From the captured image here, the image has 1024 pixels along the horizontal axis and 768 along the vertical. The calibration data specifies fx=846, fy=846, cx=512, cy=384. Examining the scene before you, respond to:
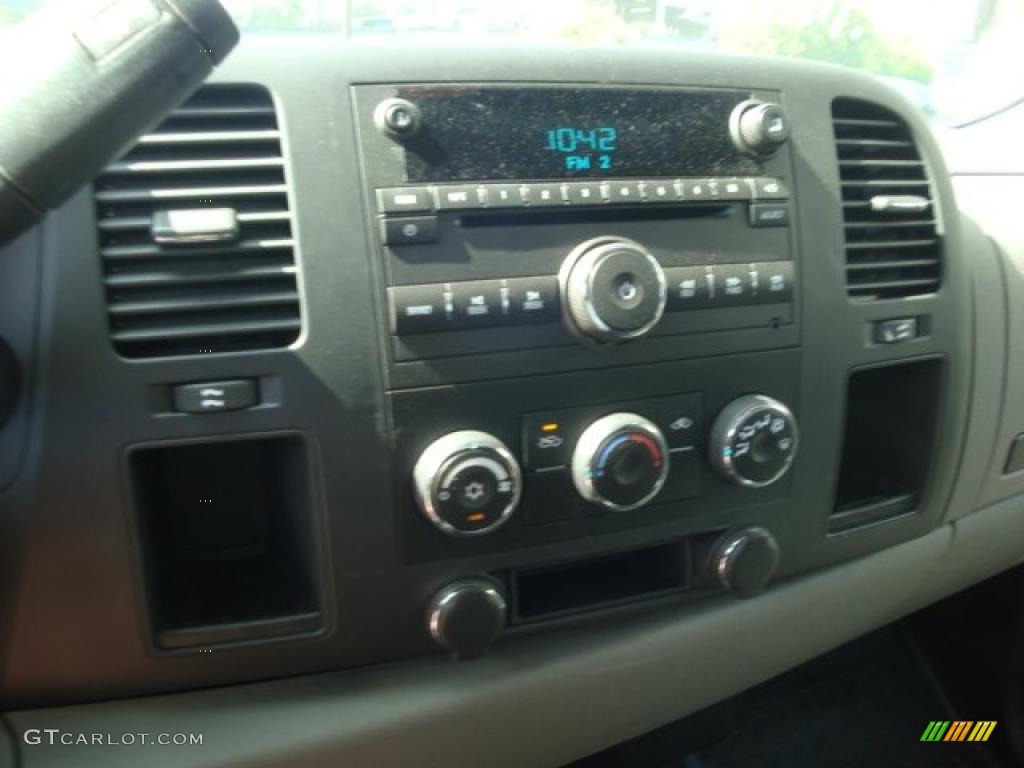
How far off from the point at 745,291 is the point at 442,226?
0.33 m

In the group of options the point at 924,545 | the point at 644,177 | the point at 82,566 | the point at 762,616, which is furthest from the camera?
the point at 924,545

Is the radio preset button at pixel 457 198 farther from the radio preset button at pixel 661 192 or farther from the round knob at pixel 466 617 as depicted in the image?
the round knob at pixel 466 617

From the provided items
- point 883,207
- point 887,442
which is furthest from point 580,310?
point 887,442

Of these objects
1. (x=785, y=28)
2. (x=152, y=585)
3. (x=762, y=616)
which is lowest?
(x=762, y=616)

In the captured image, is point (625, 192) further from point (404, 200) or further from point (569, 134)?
point (404, 200)

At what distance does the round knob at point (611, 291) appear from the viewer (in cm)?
76

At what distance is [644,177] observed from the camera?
825 mm

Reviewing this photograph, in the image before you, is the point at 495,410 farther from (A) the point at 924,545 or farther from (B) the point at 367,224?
(A) the point at 924,545

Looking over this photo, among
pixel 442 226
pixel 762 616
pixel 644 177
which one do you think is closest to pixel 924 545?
pixel 762 616

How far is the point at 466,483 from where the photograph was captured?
0.76m

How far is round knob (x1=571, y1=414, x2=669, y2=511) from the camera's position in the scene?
32.0 inches

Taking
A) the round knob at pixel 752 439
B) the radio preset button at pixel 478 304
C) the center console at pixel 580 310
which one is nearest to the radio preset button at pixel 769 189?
the center console at pixel 580 310

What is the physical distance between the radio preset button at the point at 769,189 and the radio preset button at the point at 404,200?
0.36 meters

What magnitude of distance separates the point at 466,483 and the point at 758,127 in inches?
18.4
